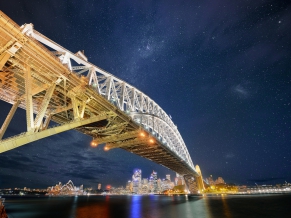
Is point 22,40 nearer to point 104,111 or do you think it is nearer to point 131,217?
point 104,111

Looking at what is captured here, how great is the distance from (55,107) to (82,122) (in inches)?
223

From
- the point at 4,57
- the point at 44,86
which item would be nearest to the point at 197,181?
the point at 44,86

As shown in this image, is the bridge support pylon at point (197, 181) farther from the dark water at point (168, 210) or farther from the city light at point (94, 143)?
the city light at point (94, 143)

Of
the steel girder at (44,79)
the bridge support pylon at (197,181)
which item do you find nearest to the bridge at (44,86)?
the steel girder at (44,79)

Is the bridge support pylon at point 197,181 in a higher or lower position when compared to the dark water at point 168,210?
higher

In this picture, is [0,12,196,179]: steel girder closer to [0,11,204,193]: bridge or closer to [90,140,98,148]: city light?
[0,11,204,193]: bridge

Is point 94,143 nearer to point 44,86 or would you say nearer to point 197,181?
point 44,86

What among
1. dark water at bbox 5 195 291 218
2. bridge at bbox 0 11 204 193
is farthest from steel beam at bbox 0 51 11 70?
dark water at bbox 5 195 291 218

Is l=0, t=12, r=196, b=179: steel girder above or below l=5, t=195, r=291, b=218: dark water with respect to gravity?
above

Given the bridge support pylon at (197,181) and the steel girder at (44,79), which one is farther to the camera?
the bridge support pylon at (197,181)

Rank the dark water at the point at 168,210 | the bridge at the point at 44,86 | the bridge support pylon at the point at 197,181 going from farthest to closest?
the bridge support pylon at the point at 197,181
the dark water at the point at 168,210
the bridge at the point at 44,86

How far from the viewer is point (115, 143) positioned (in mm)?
30656

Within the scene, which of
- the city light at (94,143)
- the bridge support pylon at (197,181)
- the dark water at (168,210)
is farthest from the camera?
the bridge support pylon at (197,181)

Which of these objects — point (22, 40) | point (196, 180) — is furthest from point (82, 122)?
point (196, 180)
